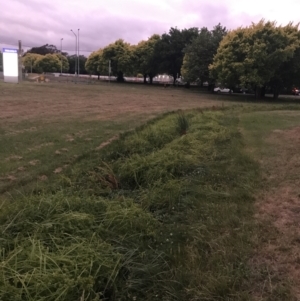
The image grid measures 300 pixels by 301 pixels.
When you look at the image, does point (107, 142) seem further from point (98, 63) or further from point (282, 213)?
point (98, 63)

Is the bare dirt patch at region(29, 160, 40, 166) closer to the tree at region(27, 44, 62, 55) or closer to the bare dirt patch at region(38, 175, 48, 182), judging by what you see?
the bare dirt patch at region(38, 175, 48, 182)

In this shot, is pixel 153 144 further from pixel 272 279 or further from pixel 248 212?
pixel 272 279

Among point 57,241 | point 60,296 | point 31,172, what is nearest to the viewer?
point 60,296

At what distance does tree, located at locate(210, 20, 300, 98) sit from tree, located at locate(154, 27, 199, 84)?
74.1ft


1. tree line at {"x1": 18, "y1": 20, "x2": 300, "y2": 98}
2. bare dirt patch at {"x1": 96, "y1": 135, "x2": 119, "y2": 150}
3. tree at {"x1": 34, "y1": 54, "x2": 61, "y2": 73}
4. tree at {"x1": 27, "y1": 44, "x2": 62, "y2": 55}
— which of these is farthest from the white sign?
tree at {"x1": 27, "y1": 44, "x2": 62, "y2": 55}

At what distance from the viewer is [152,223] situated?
14.1 feet

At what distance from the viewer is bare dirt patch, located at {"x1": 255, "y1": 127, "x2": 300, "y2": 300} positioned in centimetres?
319

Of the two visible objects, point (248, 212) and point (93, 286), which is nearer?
point (93, 286)

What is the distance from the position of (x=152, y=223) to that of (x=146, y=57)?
5682 centimetres

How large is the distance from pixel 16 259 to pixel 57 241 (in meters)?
0.48

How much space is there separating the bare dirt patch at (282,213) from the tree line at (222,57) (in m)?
23.2

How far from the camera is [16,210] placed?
4074 mm

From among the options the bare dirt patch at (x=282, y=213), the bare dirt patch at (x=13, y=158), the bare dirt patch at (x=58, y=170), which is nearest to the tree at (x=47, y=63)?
the bare dirt patch at (x=13, y=158)

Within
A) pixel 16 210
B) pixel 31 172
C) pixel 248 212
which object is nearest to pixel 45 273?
pixel 16 210
